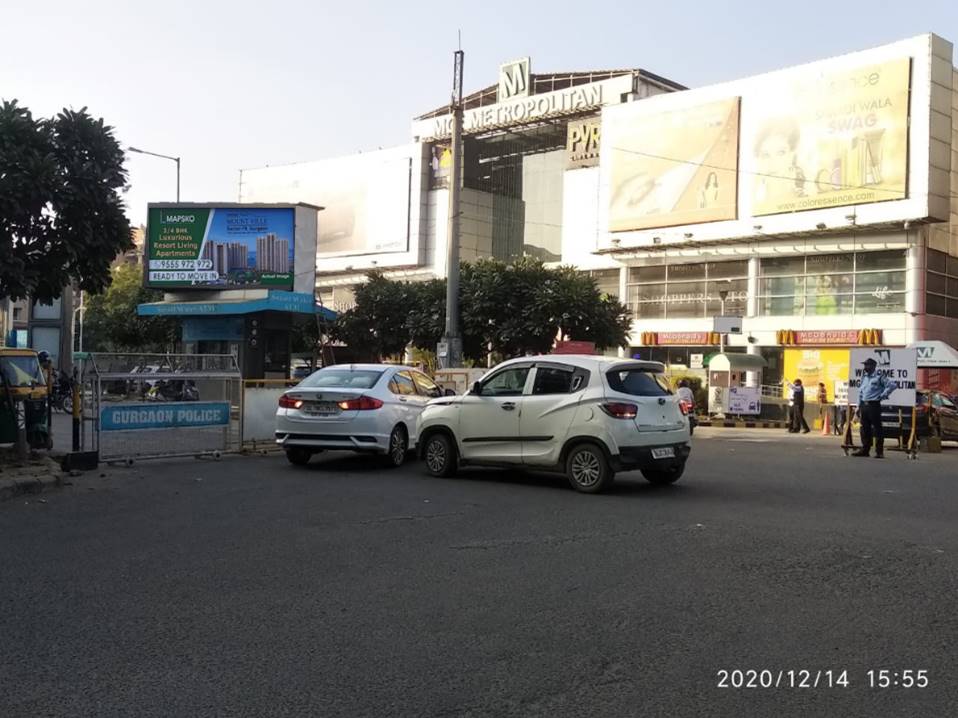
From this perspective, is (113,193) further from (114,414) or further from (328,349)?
(328,349)

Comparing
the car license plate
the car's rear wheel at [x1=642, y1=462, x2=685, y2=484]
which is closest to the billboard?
the car license plate

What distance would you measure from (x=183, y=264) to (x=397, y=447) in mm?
20149

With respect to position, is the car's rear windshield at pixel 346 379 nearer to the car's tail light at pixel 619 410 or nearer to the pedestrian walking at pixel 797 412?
the car's tail light at pixel 619 410

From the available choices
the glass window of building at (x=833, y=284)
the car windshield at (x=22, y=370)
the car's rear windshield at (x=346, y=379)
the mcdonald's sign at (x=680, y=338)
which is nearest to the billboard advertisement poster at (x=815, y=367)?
the glass window of building at (x=833, y=284)

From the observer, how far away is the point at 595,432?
34.5 feet

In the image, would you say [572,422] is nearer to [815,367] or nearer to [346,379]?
[346,379]

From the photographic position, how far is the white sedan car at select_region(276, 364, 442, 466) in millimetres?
13062

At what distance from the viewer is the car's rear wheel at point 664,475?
452 inches

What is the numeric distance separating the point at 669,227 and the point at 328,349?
18755 millimetres

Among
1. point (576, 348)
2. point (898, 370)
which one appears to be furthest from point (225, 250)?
point (898, 370)

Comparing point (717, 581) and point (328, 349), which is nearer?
point (717, 581)

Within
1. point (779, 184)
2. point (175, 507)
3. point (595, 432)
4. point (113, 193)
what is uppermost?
point (779, 184)

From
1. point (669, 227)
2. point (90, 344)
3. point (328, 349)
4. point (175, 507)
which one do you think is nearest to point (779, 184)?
point (669, 227)

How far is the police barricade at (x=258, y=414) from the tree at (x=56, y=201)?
3624 mm
